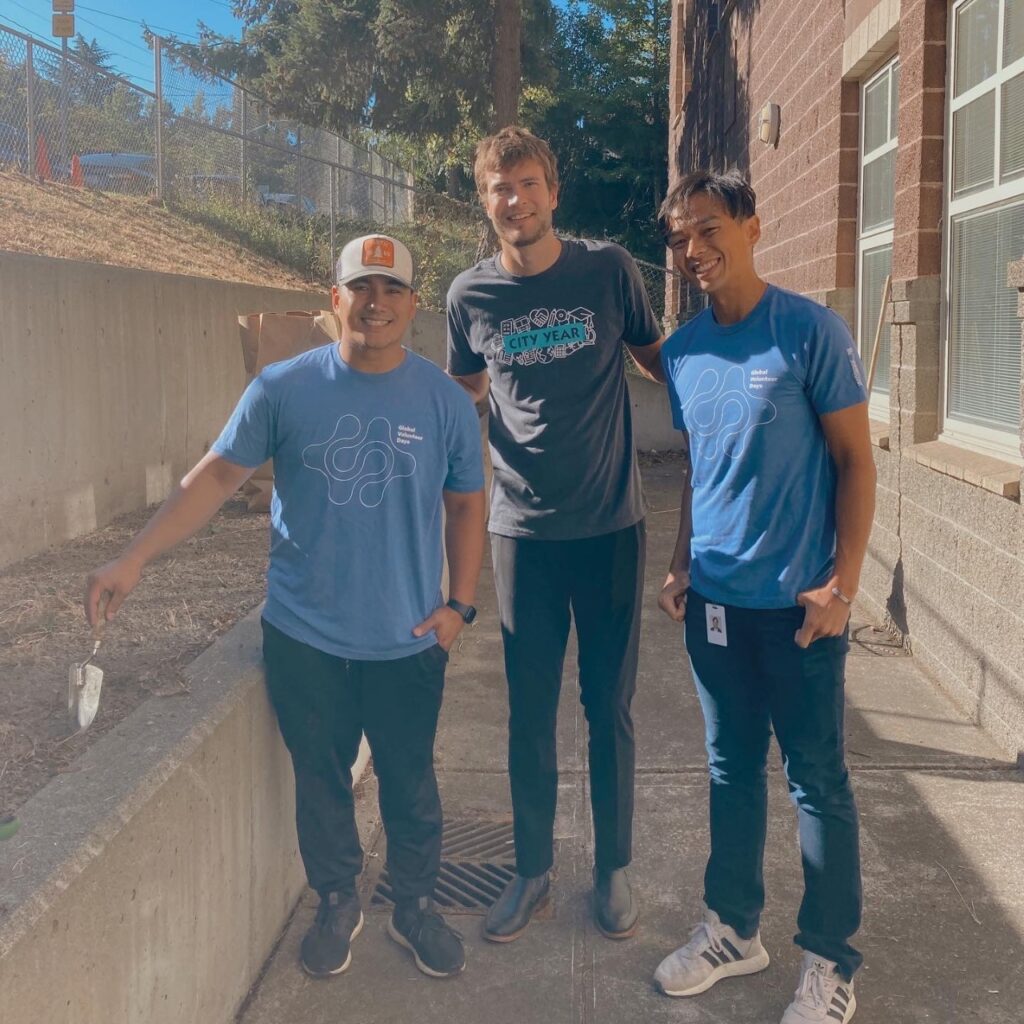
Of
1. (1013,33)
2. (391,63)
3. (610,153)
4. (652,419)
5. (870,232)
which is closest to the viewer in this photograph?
(1013,33)

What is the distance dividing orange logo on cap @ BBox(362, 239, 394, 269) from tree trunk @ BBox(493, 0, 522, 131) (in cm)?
1577

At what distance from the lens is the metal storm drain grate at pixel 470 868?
11.7ft

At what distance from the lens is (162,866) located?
2432 mm

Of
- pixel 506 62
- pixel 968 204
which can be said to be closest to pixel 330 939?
pixel 968 204

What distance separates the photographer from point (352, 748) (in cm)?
313

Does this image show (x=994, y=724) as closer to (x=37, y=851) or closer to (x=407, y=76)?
(x=37, y=851)

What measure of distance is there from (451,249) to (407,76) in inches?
163

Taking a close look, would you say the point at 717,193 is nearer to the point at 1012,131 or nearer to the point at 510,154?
the point at 510,154

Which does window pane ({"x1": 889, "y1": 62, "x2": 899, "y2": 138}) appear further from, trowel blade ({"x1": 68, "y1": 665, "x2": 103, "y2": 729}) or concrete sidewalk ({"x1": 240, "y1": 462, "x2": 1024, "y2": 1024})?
trowel blade ({"x1": 68, "y1": 665, "x2": 103, "y2": 729})

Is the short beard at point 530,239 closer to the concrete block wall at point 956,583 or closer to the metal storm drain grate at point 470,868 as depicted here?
the metal storm drain grate at point 470,868

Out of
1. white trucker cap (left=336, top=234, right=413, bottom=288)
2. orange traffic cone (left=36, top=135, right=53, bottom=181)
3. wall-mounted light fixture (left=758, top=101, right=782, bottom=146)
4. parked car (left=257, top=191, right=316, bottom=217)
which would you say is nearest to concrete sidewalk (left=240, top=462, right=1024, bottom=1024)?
white trucker cap (left=336, top=234, right=413, bottom=288)

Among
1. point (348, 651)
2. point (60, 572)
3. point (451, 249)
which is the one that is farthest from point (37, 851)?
point (451, 249)

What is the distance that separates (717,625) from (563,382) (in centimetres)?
79

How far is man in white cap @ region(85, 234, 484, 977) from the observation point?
9.57ft
